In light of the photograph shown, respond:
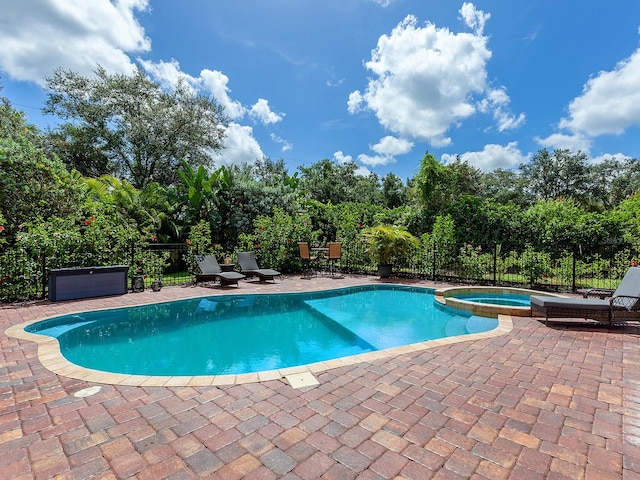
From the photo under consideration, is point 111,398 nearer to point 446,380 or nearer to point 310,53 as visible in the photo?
point 446,380

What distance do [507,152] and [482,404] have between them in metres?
31.9

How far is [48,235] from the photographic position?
25.1 feet

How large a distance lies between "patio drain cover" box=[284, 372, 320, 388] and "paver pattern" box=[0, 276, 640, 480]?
0.33 ft

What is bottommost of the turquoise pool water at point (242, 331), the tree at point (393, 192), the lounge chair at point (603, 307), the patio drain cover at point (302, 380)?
the turquoise pool water at point (242, 331)

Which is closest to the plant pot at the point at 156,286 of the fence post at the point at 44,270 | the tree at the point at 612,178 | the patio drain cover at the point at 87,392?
the fence post at the point at 44,270

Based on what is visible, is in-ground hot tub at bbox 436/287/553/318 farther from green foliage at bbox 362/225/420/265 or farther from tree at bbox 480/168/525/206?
tree at bbox 480/168/525/206

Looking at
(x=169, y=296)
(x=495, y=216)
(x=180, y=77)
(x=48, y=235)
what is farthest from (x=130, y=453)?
(x=180, y=77)

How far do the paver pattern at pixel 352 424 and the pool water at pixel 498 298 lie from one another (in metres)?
4.46

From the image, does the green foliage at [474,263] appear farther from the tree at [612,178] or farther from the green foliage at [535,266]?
the tree at [612,178]

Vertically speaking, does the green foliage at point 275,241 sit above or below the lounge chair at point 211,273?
above

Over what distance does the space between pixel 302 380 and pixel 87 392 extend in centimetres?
213

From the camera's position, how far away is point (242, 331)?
6.42m

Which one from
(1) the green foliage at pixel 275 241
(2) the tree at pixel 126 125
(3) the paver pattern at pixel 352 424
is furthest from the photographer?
(2) the tree at pixel 126 125

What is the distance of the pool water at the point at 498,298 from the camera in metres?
8.25
